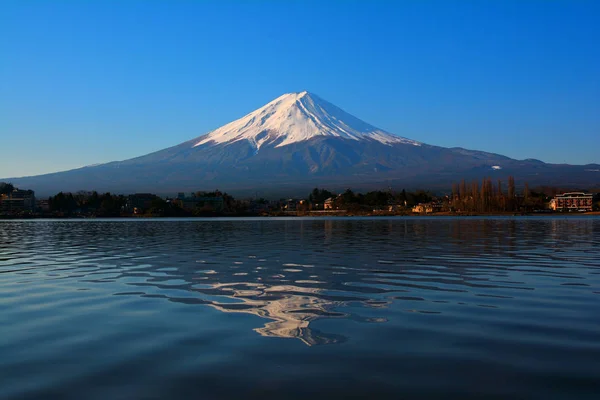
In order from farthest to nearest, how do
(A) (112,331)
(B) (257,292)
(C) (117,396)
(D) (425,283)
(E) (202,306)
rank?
(D) (425,283)
(B) (257,292)
(E) (202,306)
(A) (112,331)
(C) (117,396)

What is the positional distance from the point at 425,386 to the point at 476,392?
0.53 m

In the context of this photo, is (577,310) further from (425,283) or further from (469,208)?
(469,208)

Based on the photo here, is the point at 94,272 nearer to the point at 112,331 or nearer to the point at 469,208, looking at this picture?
the point at 112,331

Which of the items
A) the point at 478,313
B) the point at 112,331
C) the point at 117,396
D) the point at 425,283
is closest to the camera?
the point at 117,396

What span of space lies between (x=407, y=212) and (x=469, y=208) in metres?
33.1

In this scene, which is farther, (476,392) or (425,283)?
(425,283)

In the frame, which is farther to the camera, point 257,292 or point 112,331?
point 257,292

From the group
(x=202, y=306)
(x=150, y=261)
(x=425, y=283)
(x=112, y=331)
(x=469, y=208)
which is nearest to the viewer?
(x=112, y=331)

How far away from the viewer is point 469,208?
A: 16738 cm

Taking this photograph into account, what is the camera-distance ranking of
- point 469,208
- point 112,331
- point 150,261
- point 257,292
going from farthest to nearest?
point 469,208
point 150,261
point 257,292
point 112,331

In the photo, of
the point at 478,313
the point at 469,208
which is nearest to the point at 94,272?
the point at 478,313

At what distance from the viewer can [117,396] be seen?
6137 millimetres

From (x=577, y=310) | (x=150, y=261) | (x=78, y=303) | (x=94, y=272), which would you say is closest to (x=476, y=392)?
(x=577, y=310)

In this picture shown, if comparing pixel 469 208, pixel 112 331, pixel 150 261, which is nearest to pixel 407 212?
pixel 469 208
